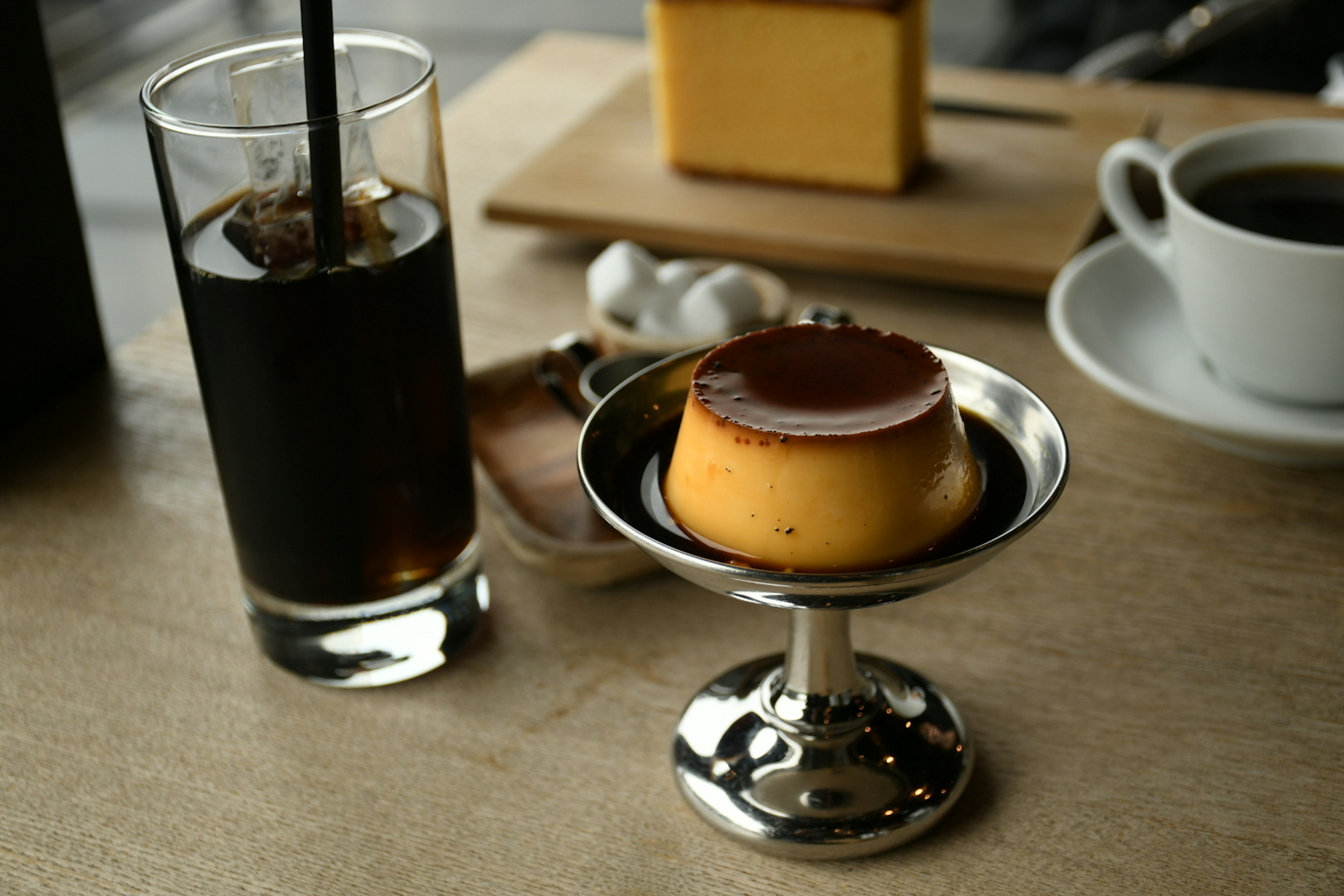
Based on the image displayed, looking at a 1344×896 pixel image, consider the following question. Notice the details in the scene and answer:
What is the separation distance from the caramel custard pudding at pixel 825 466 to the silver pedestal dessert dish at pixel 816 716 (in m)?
0.02

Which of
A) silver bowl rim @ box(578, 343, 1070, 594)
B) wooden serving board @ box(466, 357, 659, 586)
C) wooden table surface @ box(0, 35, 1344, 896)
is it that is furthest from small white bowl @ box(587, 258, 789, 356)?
silver bowl rim @ box(578, 343, 1070, 594)

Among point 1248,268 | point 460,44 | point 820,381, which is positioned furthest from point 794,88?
point 460,44

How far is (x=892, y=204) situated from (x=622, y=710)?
1.80 feet

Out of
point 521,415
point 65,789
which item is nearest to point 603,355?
point 521,415

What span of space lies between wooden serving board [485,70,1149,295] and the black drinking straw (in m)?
0.48

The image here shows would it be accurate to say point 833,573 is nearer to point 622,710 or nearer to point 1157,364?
point 622,710

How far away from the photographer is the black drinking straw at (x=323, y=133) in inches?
17.7

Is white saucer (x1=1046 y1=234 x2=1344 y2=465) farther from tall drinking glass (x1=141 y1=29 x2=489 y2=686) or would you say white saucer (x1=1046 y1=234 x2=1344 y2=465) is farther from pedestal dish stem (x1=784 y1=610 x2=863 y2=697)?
tall drinking glass (x1=141 y1=29 x2=489 y2=686)

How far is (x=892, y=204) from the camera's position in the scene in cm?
97

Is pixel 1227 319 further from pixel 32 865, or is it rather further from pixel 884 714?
pixel 32 865

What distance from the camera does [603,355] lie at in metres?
0.77

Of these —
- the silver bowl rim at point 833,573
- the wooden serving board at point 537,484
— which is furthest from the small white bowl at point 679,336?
the silver bowl rim at point 833,573

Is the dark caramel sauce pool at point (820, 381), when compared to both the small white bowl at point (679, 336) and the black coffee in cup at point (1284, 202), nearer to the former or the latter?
the small white bowl at point (679, 336)

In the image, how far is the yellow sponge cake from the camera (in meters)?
0.96
